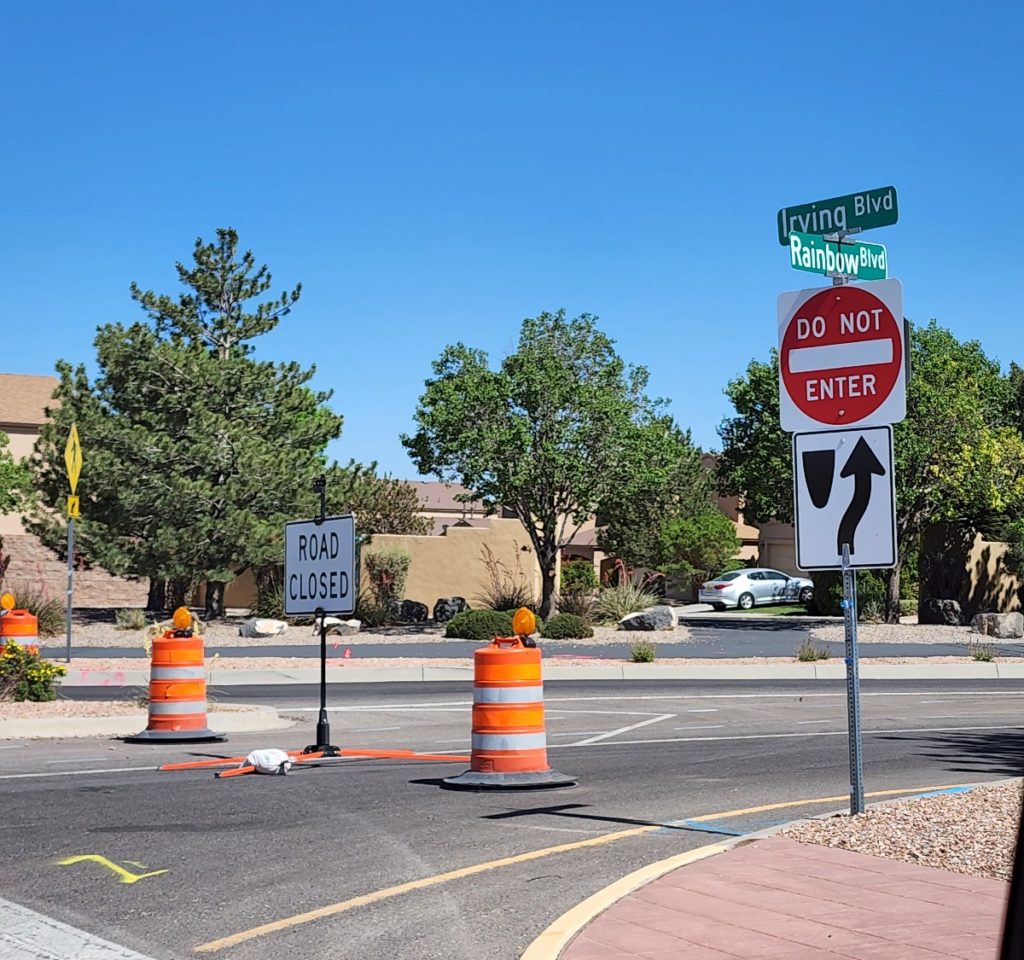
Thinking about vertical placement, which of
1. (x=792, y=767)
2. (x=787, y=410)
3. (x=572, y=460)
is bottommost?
(x=792, y=767)

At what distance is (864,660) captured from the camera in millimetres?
27016

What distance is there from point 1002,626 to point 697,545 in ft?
75.7

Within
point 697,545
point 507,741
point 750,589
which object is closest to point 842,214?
point 507,741

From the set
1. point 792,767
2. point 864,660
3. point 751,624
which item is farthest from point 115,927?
point 751,624

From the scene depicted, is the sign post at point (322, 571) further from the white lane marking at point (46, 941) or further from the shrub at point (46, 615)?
the shrub at point (46, 615)

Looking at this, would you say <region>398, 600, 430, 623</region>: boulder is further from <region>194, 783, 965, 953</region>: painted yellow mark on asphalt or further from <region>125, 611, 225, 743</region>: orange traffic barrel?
<region>194, 783, 965, 953</region>: painted yellow mark on asphalt

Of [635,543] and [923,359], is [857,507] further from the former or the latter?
[635,543]

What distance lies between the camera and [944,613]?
37219mm

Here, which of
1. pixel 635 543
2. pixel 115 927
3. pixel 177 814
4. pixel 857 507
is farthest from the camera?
Result: pixel 635 543

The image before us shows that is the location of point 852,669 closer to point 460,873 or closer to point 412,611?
point 460,873

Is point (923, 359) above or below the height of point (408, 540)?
above

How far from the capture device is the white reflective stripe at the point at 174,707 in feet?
44.7

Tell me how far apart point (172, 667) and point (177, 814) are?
437 cm

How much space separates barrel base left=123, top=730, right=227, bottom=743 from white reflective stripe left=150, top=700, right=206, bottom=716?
0.19 m
